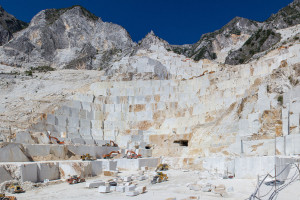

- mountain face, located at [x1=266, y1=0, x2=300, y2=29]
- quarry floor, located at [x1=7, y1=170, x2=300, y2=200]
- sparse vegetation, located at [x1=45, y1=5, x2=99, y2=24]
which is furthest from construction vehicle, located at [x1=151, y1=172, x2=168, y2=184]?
sparse vegetation, located at [x1=45, y1=5, x2=99, y2=24]

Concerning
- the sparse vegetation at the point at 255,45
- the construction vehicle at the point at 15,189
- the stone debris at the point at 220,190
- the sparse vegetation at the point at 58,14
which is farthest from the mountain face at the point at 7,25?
the stone debris at the point at 220,190

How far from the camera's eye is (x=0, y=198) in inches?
438

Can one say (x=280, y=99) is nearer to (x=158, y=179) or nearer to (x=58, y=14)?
(x=158, y=179)

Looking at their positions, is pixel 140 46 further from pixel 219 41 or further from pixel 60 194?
pixel 60 194

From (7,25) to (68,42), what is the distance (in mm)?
19070

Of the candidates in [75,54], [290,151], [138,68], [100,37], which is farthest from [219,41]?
[290,151]

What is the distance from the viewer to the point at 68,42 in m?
82.5

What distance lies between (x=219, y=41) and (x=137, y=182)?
66314 mm

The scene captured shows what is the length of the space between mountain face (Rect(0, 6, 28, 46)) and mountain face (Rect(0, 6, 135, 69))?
14.1 ft

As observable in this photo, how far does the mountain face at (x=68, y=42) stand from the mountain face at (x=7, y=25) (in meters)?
4.29

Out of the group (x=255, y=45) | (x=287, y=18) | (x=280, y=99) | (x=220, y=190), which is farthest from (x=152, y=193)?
(x=287, y=18)

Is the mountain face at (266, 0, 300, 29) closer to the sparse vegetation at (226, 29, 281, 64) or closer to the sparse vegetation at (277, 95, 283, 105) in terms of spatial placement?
the sparse vegetation at (226, 29, 281, 64)

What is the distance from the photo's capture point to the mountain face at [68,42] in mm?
68562

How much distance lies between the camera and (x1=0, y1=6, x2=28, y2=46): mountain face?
265 feet
